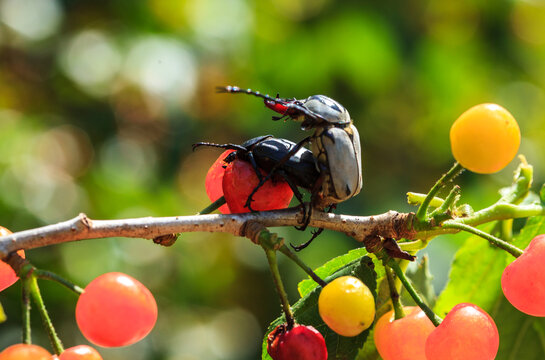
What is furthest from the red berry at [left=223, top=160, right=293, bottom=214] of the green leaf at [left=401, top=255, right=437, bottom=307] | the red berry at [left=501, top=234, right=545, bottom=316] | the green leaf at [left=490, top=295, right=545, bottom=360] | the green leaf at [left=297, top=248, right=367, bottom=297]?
the green leaf at [left=490, top=295, right=545, bottom=360]

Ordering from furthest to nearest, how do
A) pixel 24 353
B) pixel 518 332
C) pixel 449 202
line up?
1. pixel 518 332
2. pixel 449 202
3. pixel 24 353

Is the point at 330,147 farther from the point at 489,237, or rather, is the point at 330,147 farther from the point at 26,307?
the point at 26,307

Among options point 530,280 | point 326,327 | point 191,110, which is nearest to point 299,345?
point 326,327

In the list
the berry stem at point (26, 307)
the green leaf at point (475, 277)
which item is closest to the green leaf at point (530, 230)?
the green leaf at point (475, 277)

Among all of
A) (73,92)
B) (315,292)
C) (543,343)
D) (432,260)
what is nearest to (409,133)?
(432,260)

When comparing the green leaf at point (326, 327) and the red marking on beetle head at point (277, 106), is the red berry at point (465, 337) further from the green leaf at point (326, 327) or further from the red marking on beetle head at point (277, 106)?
the red marking on beetle head at point (277, 106)

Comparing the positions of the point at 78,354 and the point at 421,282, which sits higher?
the point at 78,354

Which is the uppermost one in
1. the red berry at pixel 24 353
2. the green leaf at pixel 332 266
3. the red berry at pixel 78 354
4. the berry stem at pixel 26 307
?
the berry stem at pixel 26 307
